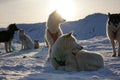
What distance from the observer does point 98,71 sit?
25.6ft

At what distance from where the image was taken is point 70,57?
802 centimetres

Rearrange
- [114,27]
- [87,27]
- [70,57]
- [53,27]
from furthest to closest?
[87,27] < [114,27] < [53,27] < [70,57]

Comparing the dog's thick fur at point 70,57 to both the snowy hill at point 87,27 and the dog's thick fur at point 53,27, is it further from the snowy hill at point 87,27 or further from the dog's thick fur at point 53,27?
the snowy hill at point 87,27

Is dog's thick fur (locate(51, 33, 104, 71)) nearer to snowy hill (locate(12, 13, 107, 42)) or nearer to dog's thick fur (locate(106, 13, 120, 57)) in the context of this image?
dog's thick fur (locate(106, 13, 120, 57))

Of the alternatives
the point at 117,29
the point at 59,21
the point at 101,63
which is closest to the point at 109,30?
the point at 117,29

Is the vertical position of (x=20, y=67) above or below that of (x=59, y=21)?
below

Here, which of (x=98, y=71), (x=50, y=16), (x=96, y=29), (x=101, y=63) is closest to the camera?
(x=98, y=71)

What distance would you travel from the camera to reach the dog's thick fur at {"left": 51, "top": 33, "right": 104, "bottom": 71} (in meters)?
8.01

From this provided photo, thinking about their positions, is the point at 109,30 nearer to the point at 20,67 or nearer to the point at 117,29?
the point at 117,29

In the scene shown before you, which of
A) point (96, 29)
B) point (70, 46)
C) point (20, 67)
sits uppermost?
point (70, 46)

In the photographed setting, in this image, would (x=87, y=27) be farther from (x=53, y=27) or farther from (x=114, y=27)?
(x=53, y=27)

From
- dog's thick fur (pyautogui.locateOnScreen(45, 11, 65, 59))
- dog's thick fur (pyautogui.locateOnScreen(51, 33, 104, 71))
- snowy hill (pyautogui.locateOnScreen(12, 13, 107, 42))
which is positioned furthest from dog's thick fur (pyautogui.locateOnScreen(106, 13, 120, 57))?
snowy hill (pyautogui.locateOnScreen(12, 13, 107, 42))

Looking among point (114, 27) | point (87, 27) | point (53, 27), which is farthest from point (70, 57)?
point (87, 27)

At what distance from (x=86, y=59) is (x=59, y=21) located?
145 inches
